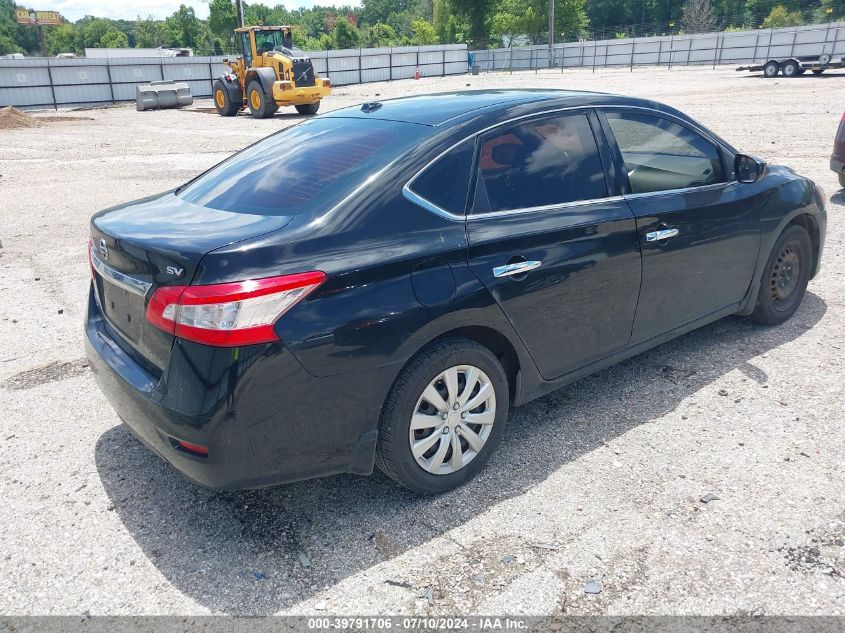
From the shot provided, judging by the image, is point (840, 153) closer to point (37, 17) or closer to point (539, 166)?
point (539, 166)

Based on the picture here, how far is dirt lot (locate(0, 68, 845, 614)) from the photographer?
2600 millimetres

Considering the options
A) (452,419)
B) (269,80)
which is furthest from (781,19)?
(452,419)

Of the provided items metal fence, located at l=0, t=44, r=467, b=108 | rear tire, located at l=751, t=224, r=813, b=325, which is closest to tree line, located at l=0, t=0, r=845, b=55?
metal fence, located at l=0, t=44, r=467, b=108

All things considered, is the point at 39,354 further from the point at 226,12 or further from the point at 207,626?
the point at 226,12

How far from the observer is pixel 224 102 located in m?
24.8

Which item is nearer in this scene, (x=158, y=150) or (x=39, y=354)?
(x=39, y=354)

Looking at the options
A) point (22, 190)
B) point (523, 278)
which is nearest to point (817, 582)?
point (523, 278)

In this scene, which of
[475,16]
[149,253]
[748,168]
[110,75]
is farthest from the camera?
[475,16]

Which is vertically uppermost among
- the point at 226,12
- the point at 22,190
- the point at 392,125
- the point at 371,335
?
the point at 226,12

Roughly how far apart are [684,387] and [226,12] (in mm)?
101747

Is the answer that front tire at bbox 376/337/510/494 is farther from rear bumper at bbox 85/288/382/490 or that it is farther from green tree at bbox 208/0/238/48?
green tree at bbox 208/0/238/48

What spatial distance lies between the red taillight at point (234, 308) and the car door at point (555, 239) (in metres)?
0.88

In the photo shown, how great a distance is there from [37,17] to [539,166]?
492 feet

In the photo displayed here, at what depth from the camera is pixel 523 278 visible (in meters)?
3.18
